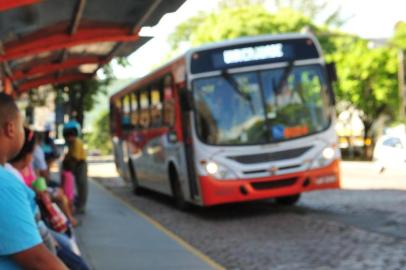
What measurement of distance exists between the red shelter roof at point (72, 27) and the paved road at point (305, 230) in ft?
9.97

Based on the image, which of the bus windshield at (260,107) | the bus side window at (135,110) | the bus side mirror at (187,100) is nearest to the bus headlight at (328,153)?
the bus windshield at (260,107)

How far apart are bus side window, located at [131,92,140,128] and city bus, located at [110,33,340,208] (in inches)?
175

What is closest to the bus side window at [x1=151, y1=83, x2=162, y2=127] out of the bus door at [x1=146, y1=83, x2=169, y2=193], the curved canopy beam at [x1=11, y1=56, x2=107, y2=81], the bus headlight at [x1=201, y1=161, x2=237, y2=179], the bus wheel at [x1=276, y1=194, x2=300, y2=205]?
the bus door at [x1=146, y1=83, x2=169, y2=193]

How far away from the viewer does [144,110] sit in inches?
648

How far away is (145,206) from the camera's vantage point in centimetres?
1620

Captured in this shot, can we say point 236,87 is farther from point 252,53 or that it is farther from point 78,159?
point 78,159

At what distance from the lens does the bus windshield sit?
12.1 m

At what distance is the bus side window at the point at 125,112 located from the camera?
Answer: 61.0 ft

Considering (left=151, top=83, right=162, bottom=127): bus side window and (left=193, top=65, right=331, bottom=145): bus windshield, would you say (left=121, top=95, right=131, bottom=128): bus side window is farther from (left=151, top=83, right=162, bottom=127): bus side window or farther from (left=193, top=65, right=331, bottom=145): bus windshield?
(left=193, top=65, right=331, bottom=145): bus windshield

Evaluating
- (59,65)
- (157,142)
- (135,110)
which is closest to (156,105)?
Answer: (157,142)

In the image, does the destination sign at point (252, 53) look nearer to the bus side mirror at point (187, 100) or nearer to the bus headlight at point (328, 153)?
the bus side mirror at point (187, 100)

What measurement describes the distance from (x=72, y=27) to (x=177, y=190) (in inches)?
180

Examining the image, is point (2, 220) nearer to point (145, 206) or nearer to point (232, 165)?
point (232, 165)

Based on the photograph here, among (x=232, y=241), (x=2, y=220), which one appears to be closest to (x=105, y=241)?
(x=232, y=241)
